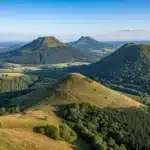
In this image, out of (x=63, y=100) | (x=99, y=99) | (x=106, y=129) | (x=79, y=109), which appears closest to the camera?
(x=106, y=129)

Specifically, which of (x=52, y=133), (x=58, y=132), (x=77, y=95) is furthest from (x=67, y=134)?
(x=77, y=95)

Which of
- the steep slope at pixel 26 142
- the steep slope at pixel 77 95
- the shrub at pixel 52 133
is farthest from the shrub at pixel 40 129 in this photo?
the steep slope at pixel 77 95

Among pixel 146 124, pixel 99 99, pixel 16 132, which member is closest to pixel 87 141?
pixel 16 132

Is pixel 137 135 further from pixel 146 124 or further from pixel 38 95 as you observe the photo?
pixel 38 95

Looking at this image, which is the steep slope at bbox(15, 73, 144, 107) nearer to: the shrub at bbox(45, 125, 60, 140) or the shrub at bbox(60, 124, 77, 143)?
the shrub at bbox(60, 124, 77, 143)

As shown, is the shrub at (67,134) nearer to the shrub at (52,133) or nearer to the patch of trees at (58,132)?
the patch of trees at (58,132)

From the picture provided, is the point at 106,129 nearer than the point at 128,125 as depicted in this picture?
Yes

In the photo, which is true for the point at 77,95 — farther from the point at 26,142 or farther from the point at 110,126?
the point at 26,142
